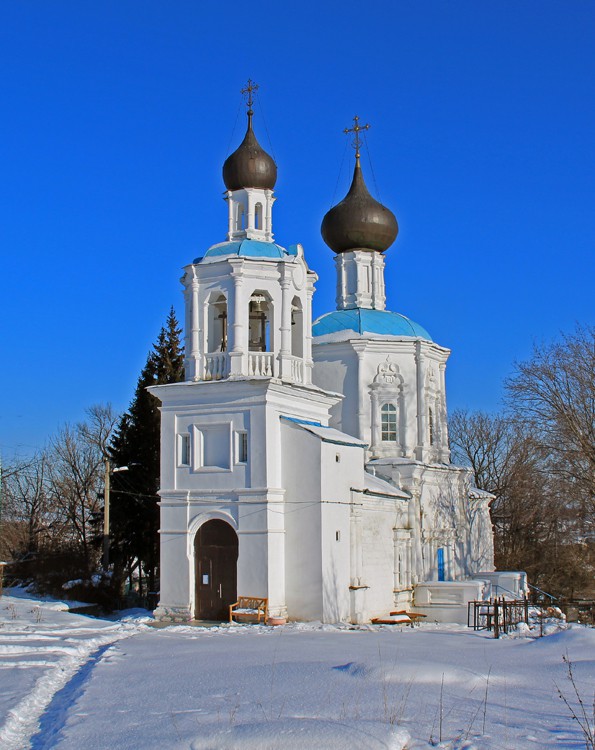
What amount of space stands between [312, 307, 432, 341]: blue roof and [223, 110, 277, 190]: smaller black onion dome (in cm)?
611

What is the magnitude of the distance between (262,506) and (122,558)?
11.9 metres

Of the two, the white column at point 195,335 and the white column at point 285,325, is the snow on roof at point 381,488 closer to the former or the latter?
the white column at point 285,325

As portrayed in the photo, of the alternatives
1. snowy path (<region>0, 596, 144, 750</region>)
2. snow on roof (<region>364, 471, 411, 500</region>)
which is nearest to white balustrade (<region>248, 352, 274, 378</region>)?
snow on roof (<region>364, 471, 411, 500</region>)

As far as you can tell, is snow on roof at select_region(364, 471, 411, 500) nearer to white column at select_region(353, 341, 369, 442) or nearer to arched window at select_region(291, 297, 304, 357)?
white column at select_region(353, 341, 369, 442)

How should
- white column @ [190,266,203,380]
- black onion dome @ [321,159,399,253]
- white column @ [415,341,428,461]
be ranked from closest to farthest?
white column @ [190,266,203,380] < white column @ [415,341,428,461] < black onion dome @ [321,159,399,253]

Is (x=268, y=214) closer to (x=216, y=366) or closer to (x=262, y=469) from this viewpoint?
(x=216, y=366)

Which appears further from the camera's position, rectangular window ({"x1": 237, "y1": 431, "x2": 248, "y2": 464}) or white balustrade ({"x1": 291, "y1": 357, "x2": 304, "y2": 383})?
white balustrade ({"x1": 291, "y1": 357, "x2": 304, "y2": 383})

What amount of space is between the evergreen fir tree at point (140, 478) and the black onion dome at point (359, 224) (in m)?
6.29

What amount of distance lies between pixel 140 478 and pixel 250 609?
10.9m

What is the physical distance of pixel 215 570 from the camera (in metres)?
19.6

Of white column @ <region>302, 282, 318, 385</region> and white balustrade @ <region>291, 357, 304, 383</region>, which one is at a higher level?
white column @ <region>302, 282, 318, 385</region>

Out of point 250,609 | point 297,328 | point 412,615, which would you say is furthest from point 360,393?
point 250,609

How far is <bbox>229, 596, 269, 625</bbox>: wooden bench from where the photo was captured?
1848 centimetres

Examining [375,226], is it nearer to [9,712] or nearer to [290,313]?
[290,313]
